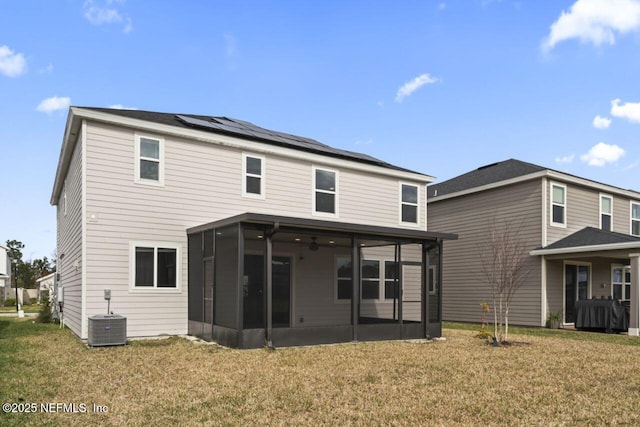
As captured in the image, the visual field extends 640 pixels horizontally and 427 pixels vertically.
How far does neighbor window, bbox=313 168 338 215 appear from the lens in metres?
14.8

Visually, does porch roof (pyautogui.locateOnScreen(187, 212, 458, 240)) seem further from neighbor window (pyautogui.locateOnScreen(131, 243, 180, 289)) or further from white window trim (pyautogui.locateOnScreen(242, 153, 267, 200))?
white window trim (pyautogui.locateOnScreen(242, 153, 267, 200))

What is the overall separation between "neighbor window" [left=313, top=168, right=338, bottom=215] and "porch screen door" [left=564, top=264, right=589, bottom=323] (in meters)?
8.67

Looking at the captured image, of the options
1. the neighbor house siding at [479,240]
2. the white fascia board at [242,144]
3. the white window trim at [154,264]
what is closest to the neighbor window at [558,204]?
the neighbor house siding at [479,240]

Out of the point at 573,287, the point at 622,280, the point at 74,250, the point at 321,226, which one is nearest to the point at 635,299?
the point at 573,287

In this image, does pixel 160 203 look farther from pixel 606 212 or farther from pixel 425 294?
pixel 606 212

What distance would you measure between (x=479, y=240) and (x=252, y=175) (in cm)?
965

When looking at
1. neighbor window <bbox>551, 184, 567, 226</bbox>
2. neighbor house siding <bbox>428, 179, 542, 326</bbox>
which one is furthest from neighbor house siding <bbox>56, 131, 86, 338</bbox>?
neighbor window <bbox>551, 184, 567, 226</bbox>

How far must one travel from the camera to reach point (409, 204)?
1675cm

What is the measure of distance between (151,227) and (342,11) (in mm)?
8343

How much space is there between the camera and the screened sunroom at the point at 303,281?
1038 centimetres

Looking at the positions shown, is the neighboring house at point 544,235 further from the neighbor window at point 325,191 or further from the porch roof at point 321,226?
the neighbor window at point 325,191

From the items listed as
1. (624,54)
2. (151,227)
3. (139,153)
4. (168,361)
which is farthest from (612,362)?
(139,153)

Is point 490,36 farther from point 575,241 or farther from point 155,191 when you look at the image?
point 155,191

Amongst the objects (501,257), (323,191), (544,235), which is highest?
(323,191)
